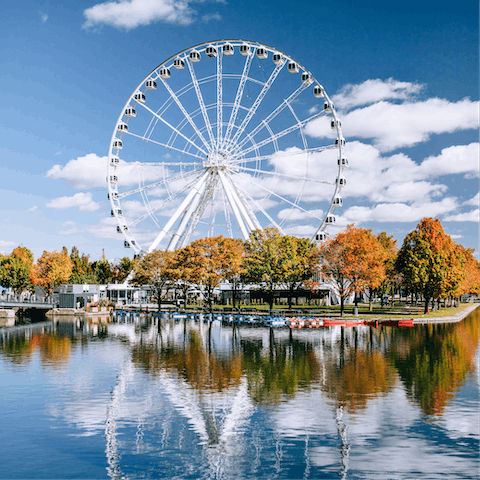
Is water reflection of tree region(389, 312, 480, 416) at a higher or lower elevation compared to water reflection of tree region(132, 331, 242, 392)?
lower

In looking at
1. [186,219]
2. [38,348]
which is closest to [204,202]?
[186,219]

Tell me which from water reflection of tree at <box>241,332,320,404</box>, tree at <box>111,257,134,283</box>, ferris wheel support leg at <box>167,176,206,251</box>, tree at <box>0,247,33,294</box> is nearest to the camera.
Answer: water reflection of tree at <box>241,332,320,404</box>

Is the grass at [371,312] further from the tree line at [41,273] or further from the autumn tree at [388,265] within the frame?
the tree line at [41,273]

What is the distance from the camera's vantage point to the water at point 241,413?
15.3 metres

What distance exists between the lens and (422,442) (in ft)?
55.6

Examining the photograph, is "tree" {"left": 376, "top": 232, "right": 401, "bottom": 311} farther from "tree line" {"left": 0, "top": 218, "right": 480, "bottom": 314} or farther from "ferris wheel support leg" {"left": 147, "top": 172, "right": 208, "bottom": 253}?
"ferris wheel support leg" {"left": 147, "top": 172, "right": 208, "bottom": 253}

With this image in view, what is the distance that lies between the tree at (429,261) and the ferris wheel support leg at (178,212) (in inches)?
1273

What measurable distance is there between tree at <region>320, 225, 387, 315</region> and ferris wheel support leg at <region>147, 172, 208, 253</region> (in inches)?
848

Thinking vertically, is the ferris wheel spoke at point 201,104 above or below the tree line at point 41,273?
above

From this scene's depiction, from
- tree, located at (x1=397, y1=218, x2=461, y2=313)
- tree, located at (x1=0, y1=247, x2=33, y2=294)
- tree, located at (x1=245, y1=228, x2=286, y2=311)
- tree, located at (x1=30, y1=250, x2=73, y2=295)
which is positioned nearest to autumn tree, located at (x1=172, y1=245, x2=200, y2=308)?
tree, located at (x1=245, y1=228, x2=286, y2=311)

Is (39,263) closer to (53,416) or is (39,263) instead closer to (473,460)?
(53,416)

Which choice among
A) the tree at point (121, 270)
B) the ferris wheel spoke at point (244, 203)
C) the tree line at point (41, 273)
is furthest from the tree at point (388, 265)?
the tree at point (121, 270)

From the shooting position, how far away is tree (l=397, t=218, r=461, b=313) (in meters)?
71.8

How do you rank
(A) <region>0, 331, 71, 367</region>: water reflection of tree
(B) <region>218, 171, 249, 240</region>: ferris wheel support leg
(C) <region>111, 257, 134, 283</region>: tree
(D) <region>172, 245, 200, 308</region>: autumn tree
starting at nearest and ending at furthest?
(A) <region>0, 331, 71, 367</region>: water reflection of tree
(B) <region>218, 171, 249, 240</region>: ferris wheel support leg
(D) <region>172, 245, 200, 308</region>: autumn tree
(C) <region>111, 257, 134, 283</region>: tree
